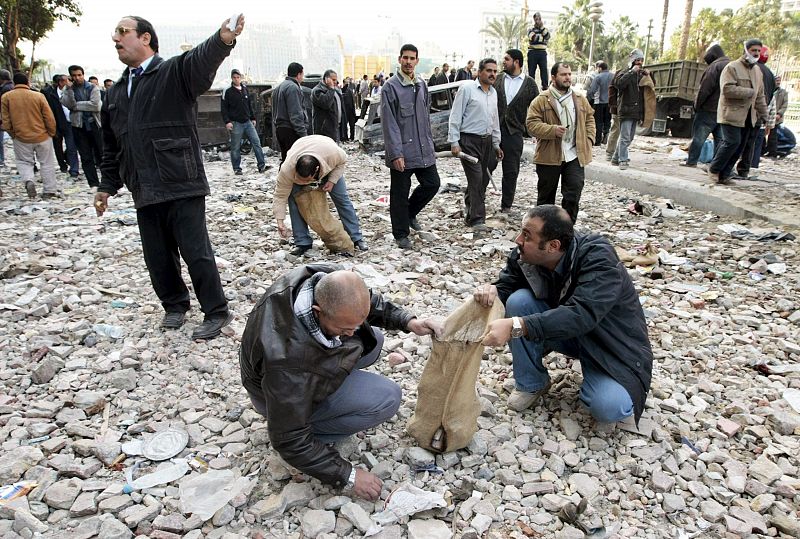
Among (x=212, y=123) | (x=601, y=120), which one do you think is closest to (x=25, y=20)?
(x=212, y=123)

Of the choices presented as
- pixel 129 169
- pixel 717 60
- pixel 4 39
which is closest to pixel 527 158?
pixel 717 60

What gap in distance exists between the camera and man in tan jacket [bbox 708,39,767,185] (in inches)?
258

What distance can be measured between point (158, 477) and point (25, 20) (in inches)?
1004

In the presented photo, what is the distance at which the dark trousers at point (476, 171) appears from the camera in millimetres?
5656

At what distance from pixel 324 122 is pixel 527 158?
166 inches

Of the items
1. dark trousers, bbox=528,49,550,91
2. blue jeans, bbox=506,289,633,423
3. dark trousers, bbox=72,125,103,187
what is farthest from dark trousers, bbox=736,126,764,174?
dark trousers, bbox=72,125,103,187

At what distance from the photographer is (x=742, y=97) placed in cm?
654

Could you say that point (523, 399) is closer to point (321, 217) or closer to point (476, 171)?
point (321, 217)

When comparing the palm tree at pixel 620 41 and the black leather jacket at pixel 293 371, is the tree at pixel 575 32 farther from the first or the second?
the black leather jacket at pixel 293 371

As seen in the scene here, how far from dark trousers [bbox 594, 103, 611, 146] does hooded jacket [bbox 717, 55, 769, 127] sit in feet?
14.1

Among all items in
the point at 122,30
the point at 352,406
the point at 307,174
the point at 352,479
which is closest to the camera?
the point at 352,479

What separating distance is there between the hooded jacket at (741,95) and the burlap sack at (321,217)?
506 cm

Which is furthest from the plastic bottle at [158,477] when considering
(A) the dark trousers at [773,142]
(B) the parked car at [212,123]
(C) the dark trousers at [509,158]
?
(A) the dark trousers at [773,142]

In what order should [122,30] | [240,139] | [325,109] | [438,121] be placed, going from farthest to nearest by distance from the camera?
1. [438,121]
2. [240,139]
3. [325,109]
4. [122,30]
